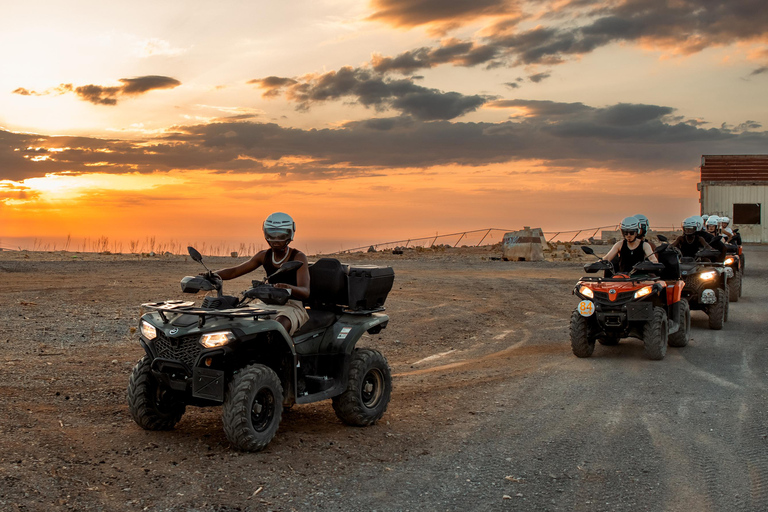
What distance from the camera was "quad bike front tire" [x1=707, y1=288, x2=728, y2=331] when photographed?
596 inches

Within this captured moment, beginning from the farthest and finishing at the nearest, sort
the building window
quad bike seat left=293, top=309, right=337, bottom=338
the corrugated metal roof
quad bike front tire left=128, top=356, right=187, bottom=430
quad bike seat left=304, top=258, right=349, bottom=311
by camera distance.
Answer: the corrugated metal roof
the building window
quad bike seat left=304, top=258, right=349, bottom=311
quad bike seat left=293, top=309, right=337, bottom=338
quad bike front tire left=128, top=356, right=187, bottom=430

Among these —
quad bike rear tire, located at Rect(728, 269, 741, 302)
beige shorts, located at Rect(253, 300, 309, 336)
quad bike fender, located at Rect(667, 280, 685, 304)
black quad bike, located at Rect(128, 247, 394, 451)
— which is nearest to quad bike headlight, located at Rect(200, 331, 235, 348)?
black quad bike, located at Rect(128, 247, 394, 451)

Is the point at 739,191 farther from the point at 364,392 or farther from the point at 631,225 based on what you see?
the point at 364,392

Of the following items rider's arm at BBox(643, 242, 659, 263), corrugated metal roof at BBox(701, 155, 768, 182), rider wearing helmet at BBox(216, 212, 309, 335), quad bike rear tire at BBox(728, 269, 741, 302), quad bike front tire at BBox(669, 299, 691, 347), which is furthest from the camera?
corrugated metal roof at BBox(701, 155, 768, 182)

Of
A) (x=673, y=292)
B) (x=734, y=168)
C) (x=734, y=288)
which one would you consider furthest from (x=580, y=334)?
(x=734, y=168)

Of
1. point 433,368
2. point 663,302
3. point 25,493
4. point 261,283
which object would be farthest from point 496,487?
point 663,302

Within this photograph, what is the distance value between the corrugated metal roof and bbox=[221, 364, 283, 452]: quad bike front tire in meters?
45.2

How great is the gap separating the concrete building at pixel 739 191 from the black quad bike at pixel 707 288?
32.0 metres

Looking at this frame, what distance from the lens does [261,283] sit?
7.35 meters

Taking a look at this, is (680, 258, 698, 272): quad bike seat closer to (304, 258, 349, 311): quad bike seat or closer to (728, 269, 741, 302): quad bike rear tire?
(728, 269, 741, 302): quad bike rear tire

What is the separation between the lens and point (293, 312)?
714cm

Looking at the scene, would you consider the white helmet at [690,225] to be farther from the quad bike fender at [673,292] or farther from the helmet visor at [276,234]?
the helmet visor at [276,234]

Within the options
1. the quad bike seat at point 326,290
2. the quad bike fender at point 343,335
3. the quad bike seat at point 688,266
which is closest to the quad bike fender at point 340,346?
the quad bike fender at point 343,335

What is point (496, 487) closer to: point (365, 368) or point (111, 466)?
point (365, 368)
